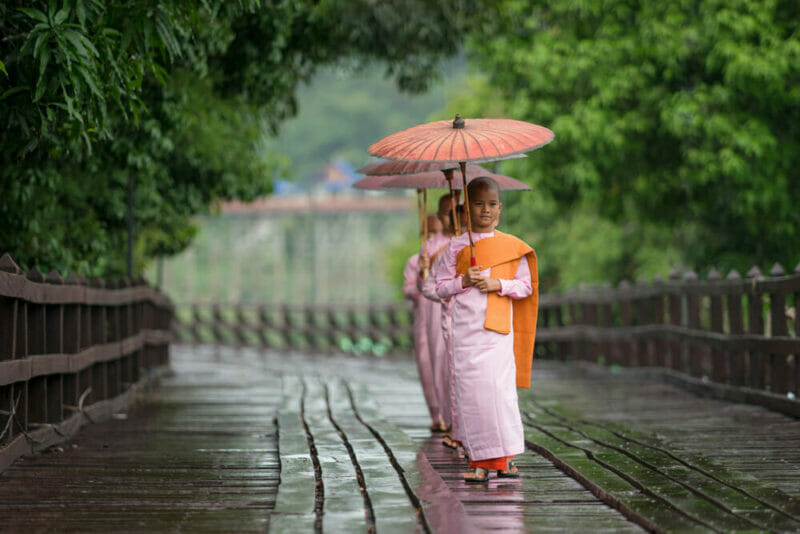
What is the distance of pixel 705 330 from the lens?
1155 cm

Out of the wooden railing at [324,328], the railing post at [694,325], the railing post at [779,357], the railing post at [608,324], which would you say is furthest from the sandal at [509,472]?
the wooden railing at [324,328]

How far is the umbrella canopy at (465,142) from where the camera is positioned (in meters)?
5.79

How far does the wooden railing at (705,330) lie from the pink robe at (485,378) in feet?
12.5

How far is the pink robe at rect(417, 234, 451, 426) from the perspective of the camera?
7789mm

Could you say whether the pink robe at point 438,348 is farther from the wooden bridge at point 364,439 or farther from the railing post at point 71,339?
the railing post at point 71,339

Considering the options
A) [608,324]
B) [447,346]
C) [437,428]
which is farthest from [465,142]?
[608,324]

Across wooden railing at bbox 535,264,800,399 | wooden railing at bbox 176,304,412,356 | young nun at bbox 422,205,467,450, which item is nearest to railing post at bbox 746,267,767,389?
wooden railing at bbox 535,264,800,399

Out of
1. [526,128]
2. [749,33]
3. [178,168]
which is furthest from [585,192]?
[526,128]

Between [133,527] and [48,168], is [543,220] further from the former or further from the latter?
[133,527]

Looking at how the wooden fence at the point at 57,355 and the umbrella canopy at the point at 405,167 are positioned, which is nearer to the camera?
the wooden fence at the point at 57,355

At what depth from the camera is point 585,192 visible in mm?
18000

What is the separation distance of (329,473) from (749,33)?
12233mm

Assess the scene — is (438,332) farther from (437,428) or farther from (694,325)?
(694,325)

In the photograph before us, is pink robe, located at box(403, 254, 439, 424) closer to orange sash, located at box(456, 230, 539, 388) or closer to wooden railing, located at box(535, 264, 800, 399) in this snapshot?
orange sash, located at box(456, 230, 539, 388)
